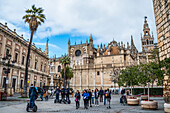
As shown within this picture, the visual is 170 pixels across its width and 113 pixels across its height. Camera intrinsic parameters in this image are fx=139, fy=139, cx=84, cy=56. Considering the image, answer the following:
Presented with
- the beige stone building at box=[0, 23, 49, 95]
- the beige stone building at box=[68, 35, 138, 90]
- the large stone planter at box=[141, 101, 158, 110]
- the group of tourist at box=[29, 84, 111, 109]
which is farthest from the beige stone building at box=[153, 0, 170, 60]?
the beige stone building at box=[68, 35, 138, 90]

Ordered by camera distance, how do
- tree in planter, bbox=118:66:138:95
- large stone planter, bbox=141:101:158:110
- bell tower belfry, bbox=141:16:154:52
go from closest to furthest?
1. large stone planter, bbox=141:101:158:110
2. tree in planter, bbox=118:66:138:95
3. bell tower belfry, bbox=141:16:154:52

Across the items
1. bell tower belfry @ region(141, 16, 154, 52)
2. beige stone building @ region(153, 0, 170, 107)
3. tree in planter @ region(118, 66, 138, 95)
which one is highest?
bell tower belfry @ region(141, 16, 154, 52)

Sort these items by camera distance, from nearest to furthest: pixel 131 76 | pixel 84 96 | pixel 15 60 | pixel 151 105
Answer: pixel 151 105, pixel 84 96, pixel 131 76, pixel 15 60

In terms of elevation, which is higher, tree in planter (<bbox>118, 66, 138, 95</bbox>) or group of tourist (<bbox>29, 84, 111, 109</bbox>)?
tree in planter (<bbox>118, 66, 138, 95</bbox>)

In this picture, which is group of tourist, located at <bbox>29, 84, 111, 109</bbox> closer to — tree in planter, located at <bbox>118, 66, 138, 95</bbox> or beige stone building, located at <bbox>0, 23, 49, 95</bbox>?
tree in planter, located at <bbox>118, 66, 138, 95</bbox>

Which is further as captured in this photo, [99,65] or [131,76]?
[99,65]

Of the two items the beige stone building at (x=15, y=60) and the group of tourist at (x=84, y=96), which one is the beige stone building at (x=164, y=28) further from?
the beige stone building at (x=15, y=60)

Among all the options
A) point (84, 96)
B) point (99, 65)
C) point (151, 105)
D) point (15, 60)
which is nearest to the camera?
point (151, 105)

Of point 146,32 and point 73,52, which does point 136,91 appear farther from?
point 146,32

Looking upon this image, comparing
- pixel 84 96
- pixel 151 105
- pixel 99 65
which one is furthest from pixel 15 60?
pixel 99 65

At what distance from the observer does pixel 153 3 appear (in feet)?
35.9

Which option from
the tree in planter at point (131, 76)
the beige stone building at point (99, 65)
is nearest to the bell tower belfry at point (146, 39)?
the beige stone building at point (99, 65)

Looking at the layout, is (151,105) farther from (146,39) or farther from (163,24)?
(146,39)

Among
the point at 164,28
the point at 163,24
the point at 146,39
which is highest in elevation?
the point at 146,39
